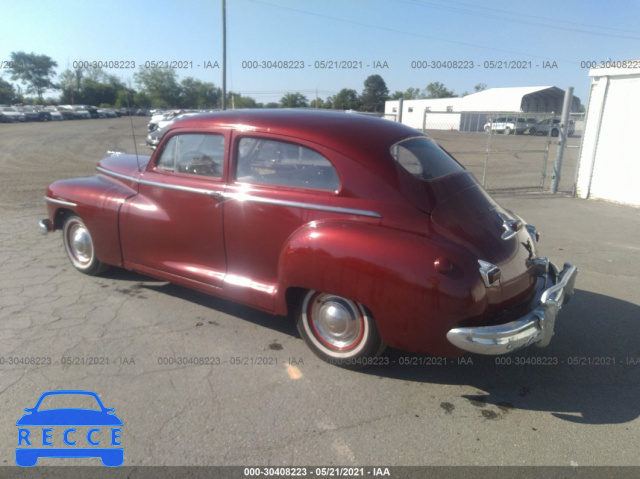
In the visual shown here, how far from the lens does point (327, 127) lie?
3645mm

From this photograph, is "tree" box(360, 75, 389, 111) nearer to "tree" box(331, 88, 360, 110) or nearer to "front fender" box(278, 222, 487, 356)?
"tree" box(331, 88, 360, 110)

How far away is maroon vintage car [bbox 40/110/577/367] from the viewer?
2.98 meters

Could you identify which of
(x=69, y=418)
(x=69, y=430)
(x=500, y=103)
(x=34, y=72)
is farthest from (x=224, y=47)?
(x=34, y=72)

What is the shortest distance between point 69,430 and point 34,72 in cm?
9876

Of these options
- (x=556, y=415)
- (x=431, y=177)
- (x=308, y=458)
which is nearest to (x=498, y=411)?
(x=556, y=415)

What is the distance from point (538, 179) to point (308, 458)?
1354 centimetres

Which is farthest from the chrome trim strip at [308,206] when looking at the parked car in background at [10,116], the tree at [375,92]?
the parked car in background at [10,116]

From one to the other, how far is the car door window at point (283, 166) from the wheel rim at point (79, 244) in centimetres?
215

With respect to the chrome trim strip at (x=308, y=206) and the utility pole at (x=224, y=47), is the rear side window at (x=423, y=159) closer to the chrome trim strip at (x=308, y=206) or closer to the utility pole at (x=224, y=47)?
the chrome trim strip at (x=308, y=206)

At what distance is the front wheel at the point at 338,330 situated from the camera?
A: 131 inches

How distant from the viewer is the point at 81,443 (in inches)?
107

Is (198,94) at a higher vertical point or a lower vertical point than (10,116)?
higher

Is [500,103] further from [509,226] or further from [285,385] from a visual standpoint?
[285,385]

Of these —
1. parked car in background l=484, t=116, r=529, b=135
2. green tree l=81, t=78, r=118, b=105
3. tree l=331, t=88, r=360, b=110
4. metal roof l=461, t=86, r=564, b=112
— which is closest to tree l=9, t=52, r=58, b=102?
green tree l=81, t=78, r=118, b=105
